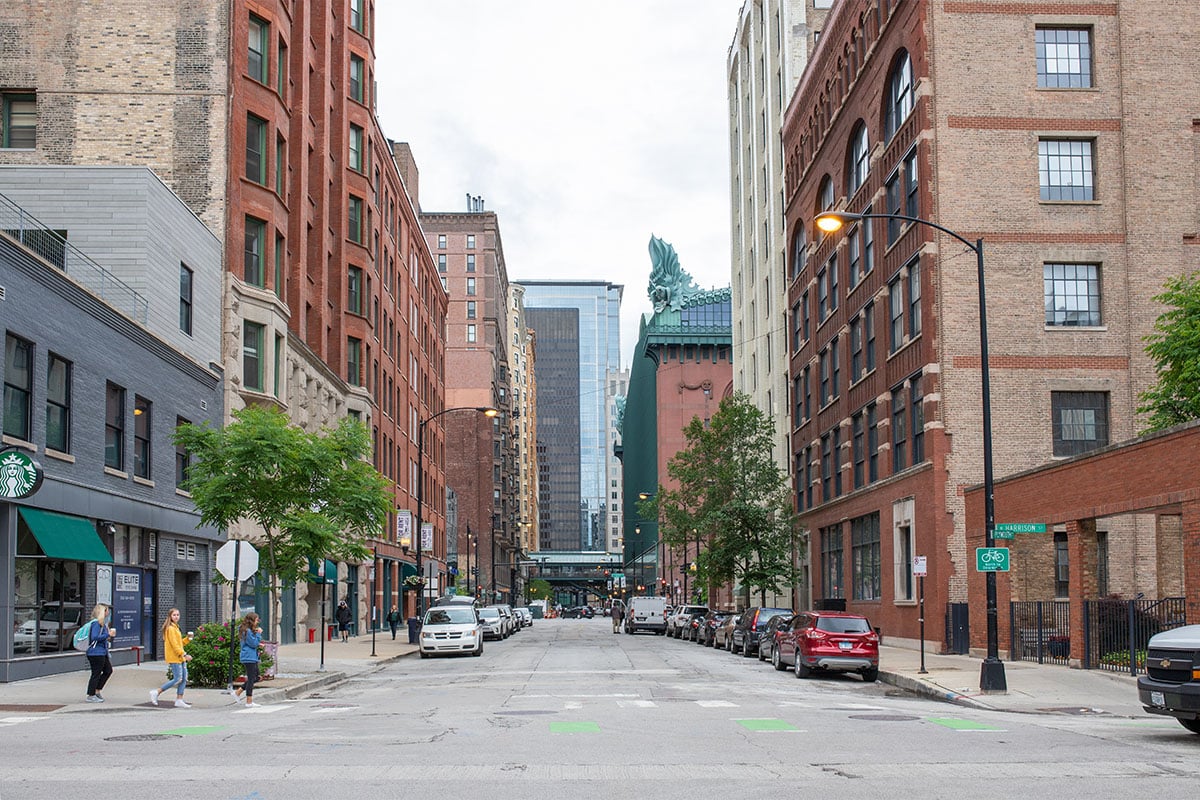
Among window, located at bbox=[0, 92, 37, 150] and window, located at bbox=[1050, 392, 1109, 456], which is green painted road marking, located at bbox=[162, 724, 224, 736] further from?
window, located at bbox=[1050, 392, 1109, 456]

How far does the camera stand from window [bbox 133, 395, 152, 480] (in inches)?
1214

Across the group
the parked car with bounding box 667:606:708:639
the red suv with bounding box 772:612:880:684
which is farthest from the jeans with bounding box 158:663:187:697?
the parked car with bounding box 667:606:708:639

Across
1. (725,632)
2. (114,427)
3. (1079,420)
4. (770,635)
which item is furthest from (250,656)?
(725,632)

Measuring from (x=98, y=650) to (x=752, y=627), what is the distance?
928 inches

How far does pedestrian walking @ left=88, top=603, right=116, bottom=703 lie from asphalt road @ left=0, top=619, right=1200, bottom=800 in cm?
95

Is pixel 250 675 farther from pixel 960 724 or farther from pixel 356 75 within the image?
pixel 356 75

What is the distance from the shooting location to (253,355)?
4094cm

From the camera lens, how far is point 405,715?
19.8 meters

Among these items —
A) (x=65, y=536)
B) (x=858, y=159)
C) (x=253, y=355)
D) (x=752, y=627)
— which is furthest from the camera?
(x=858, y=159)

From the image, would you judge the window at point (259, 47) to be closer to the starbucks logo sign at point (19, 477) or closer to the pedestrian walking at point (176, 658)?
the starbucks logo sign at point (19, 477)

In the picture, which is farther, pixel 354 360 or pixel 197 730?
pixel 354 360

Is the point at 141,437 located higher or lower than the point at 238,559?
higher

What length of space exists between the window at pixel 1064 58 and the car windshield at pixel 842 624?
19.1 m

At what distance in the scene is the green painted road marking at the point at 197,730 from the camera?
54.9ft
